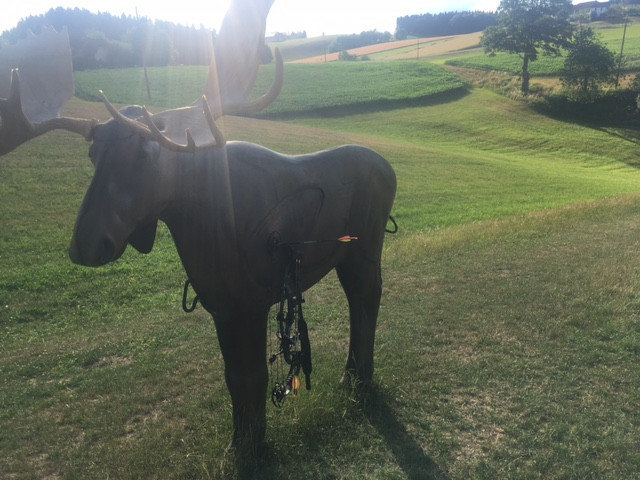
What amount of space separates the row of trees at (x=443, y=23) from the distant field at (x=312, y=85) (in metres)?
46.4

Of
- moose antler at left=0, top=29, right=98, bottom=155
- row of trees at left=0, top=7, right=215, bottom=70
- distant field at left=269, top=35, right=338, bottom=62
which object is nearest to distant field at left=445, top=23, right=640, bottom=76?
row of trees at left=0, top=7, right=215, bottom=70

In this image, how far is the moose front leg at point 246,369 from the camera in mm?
2984

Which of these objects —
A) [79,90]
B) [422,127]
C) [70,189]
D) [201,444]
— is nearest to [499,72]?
[422,127]

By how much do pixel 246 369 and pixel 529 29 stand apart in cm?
4035

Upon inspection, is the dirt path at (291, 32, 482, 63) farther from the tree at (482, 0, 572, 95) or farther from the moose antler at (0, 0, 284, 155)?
the moose antler at (0, 0, 284, 155)

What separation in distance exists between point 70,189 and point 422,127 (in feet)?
73.6

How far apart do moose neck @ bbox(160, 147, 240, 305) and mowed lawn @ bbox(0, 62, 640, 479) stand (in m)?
1.42

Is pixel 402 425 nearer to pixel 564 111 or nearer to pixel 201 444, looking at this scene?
pixel 201 444

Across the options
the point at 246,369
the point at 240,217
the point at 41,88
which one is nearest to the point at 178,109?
the point at 240,217

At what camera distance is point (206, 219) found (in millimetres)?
2715

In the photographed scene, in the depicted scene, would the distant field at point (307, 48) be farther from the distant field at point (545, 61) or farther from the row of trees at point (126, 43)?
the distant field at point (545, 61)

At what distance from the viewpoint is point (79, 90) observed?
31.8 meters

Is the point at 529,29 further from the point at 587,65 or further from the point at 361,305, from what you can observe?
the point at 361,305

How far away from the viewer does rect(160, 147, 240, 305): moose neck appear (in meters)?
2.64
